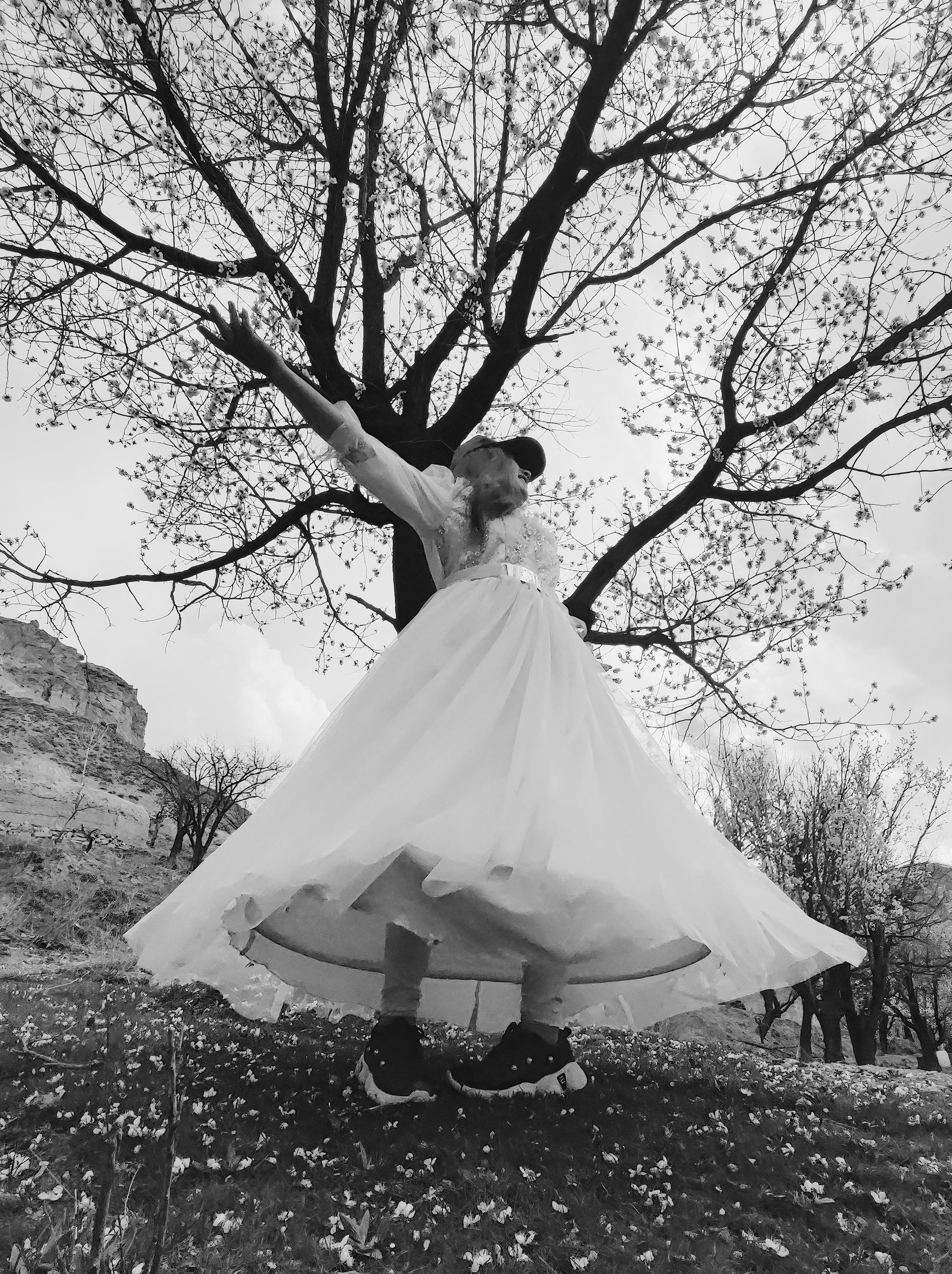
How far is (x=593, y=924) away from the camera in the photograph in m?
2.21

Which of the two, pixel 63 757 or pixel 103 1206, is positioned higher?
pixel 63 757

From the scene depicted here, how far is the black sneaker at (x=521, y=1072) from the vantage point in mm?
2832

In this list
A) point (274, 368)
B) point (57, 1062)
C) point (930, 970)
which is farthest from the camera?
point (930, 970)

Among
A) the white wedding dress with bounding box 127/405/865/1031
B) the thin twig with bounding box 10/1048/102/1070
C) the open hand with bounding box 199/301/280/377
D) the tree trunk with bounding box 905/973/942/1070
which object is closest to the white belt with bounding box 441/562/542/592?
the white wedding dress with bounding box 127/405/865/1031

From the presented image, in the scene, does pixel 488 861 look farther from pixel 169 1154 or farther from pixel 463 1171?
pixel 169 1154

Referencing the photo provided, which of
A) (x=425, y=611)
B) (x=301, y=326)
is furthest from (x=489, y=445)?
(x=301, y=326)

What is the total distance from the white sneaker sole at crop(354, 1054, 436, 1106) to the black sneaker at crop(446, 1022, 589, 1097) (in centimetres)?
17

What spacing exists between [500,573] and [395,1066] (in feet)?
6.94

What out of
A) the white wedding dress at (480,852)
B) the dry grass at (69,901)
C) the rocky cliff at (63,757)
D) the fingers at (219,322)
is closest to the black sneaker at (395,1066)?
the white wedding dress at (480,852)

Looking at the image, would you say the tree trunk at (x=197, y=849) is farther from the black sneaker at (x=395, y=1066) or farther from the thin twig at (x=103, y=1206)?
the thin twig at (x=103, y=1206)

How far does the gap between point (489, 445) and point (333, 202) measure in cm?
348

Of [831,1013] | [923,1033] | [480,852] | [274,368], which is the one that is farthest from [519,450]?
[923,1033]

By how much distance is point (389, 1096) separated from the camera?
2.63 metres

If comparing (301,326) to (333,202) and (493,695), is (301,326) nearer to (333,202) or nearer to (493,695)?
(333,202)
